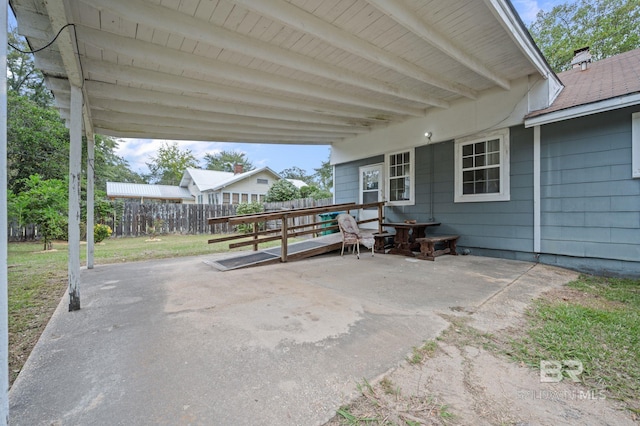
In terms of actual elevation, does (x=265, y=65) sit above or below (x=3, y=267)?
above

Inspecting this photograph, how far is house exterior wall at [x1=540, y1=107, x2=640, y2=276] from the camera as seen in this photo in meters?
4.20

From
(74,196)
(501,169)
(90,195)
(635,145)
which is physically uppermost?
(635,145)

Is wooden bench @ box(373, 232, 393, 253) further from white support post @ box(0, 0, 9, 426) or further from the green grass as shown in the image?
white support post @ box(0, 0, 9, 426)

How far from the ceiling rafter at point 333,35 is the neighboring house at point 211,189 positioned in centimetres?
1568

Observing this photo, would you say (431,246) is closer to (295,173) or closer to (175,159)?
(175,159)

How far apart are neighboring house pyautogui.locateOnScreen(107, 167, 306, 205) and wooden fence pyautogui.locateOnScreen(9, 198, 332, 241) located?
4.86 metres

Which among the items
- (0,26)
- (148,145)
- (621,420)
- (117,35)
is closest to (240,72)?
(117,35)

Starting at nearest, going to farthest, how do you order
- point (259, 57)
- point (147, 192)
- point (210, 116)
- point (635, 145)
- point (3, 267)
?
point (3, 267) → point (259, 57) → point (635, 145) → point (210, 116) → point (147, 192)

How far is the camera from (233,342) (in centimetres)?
220

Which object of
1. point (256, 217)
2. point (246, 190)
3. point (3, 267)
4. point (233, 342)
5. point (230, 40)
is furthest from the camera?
point (246, 190)

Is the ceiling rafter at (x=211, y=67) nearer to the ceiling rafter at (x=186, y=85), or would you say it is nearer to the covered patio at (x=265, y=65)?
the covered patio at (x=265, y=65)

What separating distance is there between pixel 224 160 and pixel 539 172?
35.0 metres

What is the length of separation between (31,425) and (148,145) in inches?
1935

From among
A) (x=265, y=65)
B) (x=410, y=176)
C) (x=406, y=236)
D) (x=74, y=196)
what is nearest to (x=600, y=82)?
(x=410, y=176)
